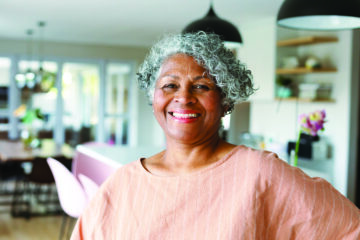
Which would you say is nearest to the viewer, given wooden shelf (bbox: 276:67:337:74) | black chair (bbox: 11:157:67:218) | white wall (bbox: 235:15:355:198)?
white wall (bbox: 235:15:355:198)

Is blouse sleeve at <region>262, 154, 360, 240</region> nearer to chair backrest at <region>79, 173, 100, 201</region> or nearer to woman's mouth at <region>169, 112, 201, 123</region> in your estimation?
woman's mouth at <region>169, 112, 201, 123</region>

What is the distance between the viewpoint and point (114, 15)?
218 inches

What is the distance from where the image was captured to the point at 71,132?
8633 mm

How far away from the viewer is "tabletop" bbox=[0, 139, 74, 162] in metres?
4.73

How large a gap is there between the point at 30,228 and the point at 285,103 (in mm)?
3338

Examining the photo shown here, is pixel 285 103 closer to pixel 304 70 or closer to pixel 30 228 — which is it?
pixel 304 70

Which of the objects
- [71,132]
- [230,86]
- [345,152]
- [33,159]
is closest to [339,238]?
[230,86]

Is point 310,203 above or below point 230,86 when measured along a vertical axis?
below

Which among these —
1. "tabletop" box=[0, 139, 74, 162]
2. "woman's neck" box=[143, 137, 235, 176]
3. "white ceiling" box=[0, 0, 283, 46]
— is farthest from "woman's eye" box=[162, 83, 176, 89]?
"tabletop" box=[0, 139, 74, 162]

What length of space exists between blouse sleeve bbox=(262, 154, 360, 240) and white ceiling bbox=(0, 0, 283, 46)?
3045 millimetres

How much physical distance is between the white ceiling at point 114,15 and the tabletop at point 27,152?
172 centimetres

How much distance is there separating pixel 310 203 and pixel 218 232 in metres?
0.24

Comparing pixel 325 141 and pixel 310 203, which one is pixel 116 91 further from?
pixel 310 203

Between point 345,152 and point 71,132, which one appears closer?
point 345,152
